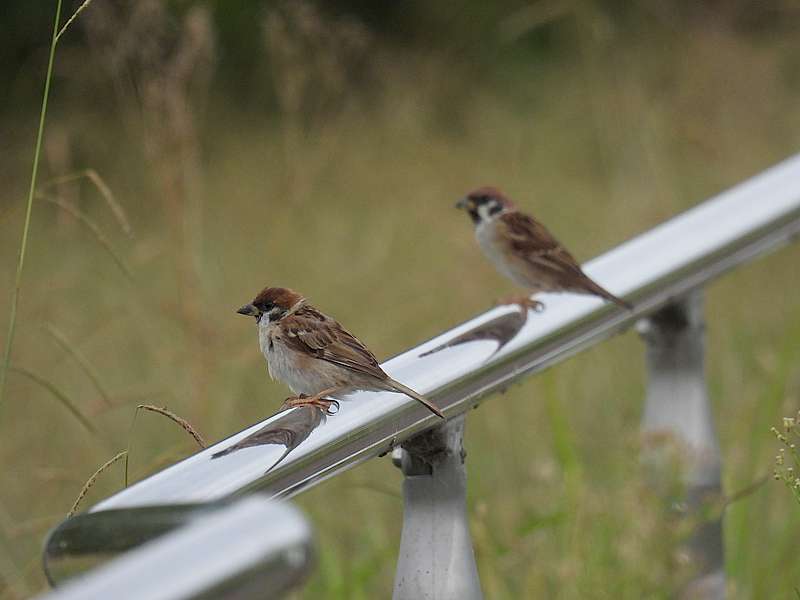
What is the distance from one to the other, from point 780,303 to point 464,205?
2231 mm

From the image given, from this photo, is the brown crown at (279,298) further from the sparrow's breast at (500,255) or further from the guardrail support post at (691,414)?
the sparrow's breast at (500,255)

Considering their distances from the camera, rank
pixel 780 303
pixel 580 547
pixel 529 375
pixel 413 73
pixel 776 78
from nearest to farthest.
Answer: pixel 529 375 → pixel 580 547 → pixel 780 303 → pixel 776 78 → pixel 413 73

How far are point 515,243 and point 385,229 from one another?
238 centimetres

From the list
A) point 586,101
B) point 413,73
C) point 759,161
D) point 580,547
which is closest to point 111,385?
point 580,547

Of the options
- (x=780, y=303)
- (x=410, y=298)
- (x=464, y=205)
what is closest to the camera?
(x=464, y=205)

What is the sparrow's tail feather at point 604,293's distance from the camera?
1461mm

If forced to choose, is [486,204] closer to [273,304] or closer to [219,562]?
[273,304]

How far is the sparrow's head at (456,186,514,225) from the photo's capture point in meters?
2.69

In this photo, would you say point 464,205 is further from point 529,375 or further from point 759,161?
point 759,161

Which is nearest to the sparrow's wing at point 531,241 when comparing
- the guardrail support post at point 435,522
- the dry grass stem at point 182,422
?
the guardrail support post at point 435,522

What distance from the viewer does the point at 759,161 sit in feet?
19.5

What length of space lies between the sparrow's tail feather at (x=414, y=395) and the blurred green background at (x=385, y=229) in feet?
1.42

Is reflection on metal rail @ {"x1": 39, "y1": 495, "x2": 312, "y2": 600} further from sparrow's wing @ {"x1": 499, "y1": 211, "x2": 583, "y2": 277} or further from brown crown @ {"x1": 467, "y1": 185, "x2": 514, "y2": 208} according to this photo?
brown crown @ {"x1": 467, "y1": 185, "x2": 514, "y2": 208}

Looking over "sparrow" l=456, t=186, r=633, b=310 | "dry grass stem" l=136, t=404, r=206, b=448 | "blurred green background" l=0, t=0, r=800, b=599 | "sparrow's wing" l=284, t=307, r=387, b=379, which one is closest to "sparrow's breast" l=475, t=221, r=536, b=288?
"sparrow" l=456, t=186, r=633, b=310
